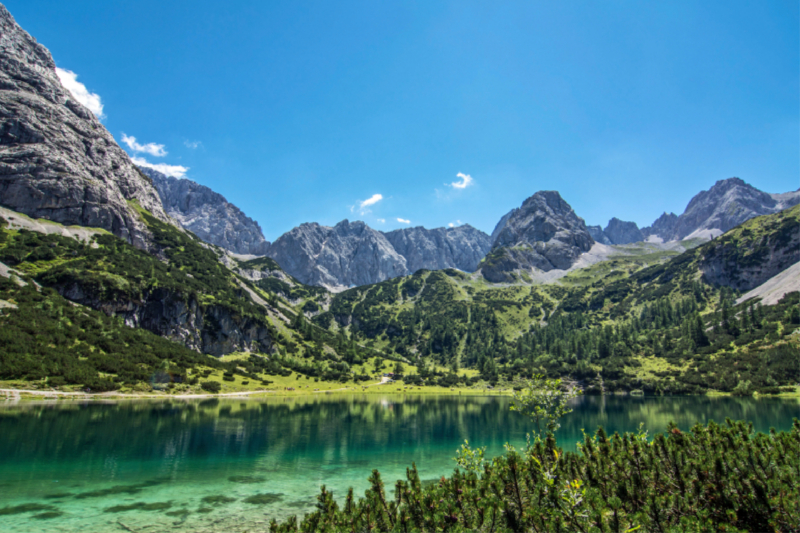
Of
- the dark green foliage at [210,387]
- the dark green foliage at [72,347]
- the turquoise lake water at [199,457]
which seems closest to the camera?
the turquoise lake water at [199,457]

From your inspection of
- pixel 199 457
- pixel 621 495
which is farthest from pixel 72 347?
pixel 621 495

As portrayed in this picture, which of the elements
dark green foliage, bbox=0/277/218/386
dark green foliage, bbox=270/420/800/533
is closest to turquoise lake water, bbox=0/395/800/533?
dark green foliage, bbox=270/420/800/533

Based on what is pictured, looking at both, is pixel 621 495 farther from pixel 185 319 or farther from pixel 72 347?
pixel 185 319

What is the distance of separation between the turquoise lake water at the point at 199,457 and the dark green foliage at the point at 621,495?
16567mm

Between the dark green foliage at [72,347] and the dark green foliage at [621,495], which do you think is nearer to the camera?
the dark green foliage at [621,495]

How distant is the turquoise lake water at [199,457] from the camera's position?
2494cm

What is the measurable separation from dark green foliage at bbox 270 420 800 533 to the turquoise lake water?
1657 centimetres

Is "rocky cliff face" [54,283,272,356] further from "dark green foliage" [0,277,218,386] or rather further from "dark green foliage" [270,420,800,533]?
"dark green foliage" [270,420,800,533]

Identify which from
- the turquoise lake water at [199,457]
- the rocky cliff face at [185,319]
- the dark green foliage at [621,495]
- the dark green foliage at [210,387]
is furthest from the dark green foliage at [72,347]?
the dark green foliage at [621,495]

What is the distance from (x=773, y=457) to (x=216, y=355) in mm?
192109

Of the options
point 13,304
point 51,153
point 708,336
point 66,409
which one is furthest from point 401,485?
point 51,153

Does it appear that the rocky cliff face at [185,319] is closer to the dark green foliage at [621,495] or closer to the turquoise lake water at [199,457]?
the turquoise lake water at [199,457]

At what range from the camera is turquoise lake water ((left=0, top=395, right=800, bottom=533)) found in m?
24.9

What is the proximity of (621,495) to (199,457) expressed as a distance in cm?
4664
